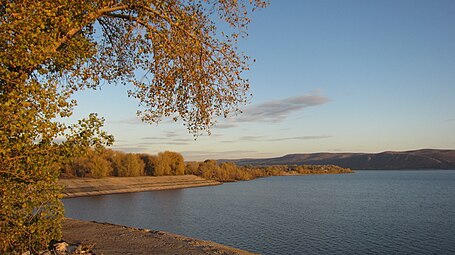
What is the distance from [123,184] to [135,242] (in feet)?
287

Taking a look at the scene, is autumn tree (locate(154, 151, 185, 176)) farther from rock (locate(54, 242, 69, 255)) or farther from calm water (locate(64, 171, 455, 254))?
rock (locate(54, 242, 69, 255))

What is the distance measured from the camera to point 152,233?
1609 centimetres

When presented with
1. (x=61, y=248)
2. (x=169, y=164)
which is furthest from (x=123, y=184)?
(x=61, y=248)

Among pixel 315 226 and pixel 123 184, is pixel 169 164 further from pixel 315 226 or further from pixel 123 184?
pixel 315 226

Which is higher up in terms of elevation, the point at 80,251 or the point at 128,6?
the point at 128,6

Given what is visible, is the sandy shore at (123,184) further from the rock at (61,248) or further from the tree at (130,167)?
the rock at (61,248)

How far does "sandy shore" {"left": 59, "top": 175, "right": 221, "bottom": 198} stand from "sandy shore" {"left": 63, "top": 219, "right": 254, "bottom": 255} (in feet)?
197

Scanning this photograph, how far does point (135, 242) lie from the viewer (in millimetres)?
14047

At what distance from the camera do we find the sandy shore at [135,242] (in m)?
12.7

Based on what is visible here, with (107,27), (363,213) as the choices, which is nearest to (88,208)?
(363,213)

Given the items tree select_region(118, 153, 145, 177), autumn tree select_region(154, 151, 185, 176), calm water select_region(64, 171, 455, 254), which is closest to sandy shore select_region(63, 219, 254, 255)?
calm water select_region(64, 171, 455, 254)

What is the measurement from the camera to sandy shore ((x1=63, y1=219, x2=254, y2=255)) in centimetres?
1273

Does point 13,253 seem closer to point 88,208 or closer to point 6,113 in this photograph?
point 6,113

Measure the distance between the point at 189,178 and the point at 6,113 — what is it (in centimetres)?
12193
